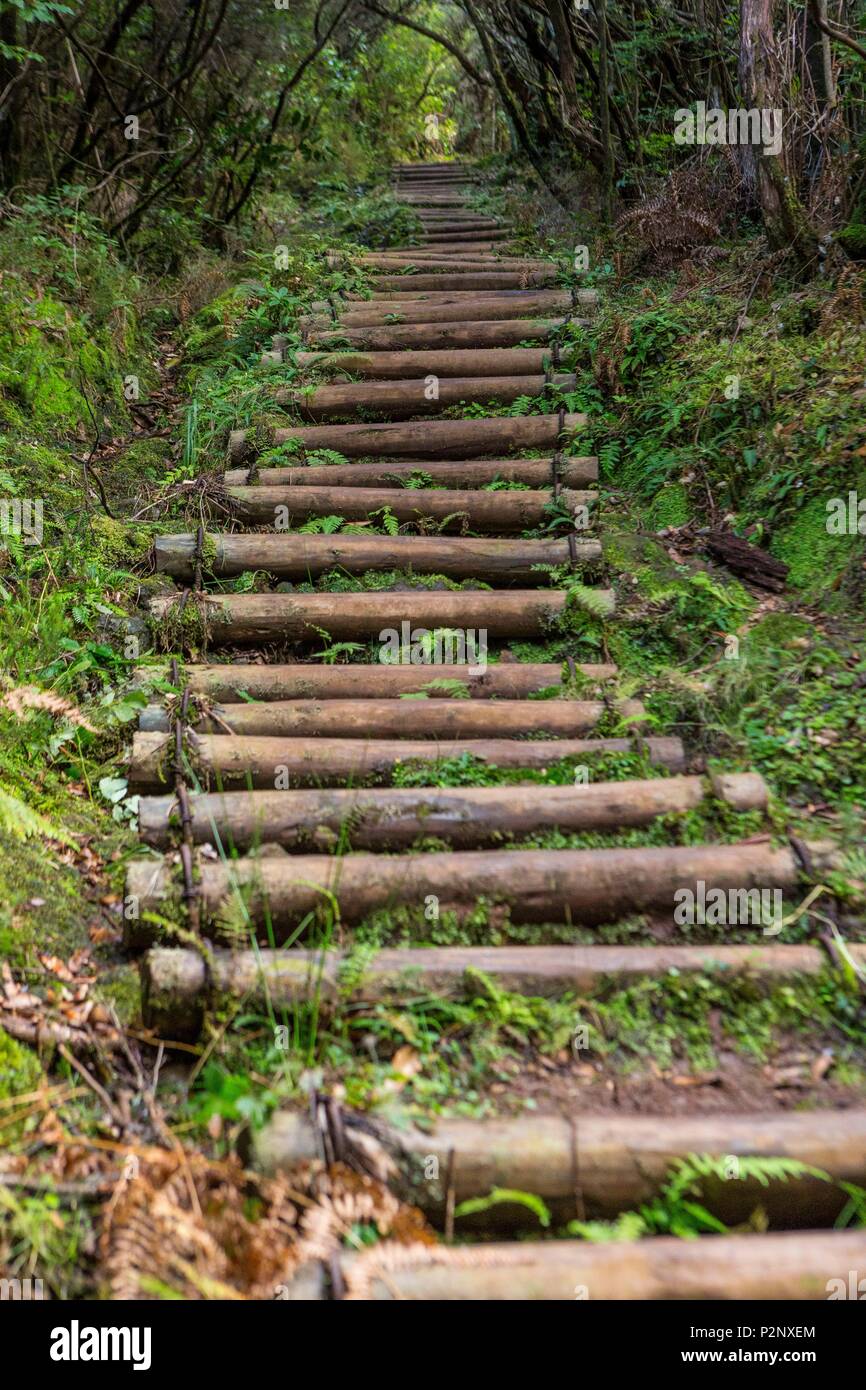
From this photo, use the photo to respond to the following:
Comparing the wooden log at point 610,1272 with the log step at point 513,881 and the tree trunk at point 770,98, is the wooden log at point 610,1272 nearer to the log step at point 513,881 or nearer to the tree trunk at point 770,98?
the log step at point 513,881

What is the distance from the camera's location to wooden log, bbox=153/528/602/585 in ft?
17.4

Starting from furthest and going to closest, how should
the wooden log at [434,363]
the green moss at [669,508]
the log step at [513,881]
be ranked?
the wooden log at [434,363] → the green moss at [669,508] → the log step at [513,881]

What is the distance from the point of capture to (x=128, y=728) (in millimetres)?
4324

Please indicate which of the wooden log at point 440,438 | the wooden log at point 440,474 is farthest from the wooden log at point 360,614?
the wooden log at point 440,438

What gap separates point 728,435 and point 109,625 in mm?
3924

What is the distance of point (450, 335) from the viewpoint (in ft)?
24.5

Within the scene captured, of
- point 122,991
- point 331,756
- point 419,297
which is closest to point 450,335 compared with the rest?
point 419,297

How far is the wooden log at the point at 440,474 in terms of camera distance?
→ 596 centimetres

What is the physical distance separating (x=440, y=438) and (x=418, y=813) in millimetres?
3516

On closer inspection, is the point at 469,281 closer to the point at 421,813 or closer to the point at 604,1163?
the point at 421,813

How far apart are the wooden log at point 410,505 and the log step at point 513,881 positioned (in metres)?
2.89

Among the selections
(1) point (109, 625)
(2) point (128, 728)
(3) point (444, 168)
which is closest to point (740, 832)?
(2) point (128, 728)

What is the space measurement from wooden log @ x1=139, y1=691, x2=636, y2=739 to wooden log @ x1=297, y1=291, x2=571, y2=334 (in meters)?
4.80
